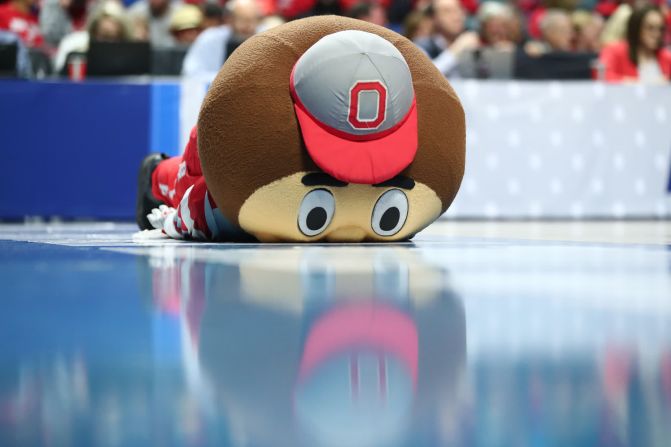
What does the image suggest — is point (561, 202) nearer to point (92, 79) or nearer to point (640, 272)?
point (92, 79)

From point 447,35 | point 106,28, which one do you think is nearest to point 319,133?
point 106,28

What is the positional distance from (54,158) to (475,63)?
2.22 m

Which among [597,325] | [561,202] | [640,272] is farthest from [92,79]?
[597,325]

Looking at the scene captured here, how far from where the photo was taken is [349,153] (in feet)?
6.49

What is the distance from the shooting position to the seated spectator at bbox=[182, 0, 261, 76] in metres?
4.82

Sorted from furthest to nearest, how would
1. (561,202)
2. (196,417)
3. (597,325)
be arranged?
(561,202), (597,325), (196,417)

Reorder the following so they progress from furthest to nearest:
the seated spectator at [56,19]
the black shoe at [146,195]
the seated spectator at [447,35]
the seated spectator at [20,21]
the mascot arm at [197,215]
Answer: the seated spectator at [56,19]
the seated spectator at [20,21]
the seated spectator at [447,35]
the black shoe at [146,195]
the mascot arm at [197,215]

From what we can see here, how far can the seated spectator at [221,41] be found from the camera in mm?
4824

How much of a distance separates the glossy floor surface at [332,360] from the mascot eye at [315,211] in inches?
28.2

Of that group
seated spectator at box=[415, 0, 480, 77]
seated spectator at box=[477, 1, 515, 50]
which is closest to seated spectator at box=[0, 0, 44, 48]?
seated spectator at box=[415, 0, 480, 77]

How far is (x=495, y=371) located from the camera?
0.61 metres

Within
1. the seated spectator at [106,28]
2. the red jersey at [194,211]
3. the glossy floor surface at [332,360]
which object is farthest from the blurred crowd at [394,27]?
the glossy floor surface at [332,360]

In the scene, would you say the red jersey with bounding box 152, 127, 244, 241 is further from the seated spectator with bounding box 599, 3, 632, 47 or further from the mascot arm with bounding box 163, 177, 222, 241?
the seated spectator with bounding box 599, 3, 632, 47

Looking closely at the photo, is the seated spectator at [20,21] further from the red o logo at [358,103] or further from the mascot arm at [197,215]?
the red o logo at [358,103]
